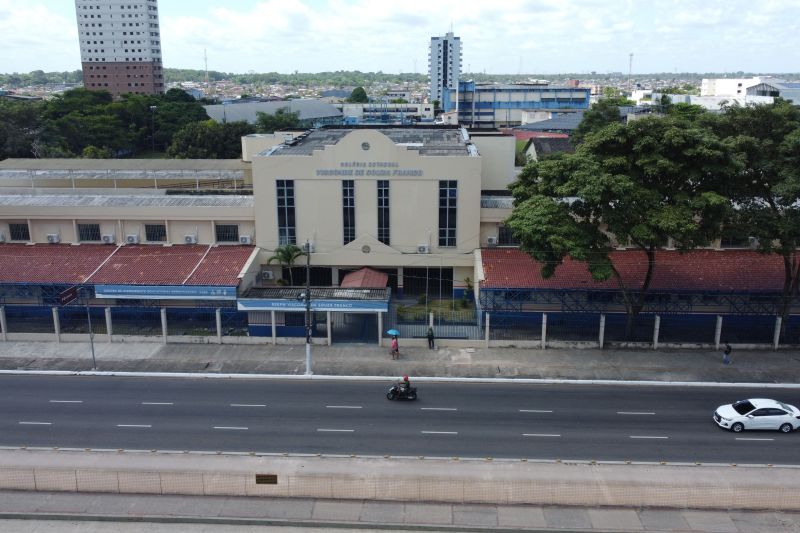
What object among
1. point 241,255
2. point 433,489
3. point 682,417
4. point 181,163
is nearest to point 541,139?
point 181,163

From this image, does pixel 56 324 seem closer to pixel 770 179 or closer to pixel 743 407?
pixel 743 407

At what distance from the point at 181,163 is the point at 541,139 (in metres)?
46.7

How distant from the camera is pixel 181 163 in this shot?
232ft

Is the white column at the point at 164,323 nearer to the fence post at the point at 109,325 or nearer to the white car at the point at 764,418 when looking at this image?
the fence post at the point at 109,325

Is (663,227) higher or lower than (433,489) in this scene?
higher

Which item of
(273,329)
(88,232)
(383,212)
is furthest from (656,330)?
(88,232)

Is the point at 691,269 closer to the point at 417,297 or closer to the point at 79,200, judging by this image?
the point at 417,297

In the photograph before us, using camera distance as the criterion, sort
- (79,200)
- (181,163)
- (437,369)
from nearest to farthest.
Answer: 1. (437,369)
2. (79,200)
3. (181,163)

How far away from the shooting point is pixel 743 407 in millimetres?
30344

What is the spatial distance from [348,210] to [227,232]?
8.94 metres

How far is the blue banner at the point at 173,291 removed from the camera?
135 ft

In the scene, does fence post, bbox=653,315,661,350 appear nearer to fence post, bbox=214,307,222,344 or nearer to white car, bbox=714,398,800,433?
white car, bbox=714,398,800,433

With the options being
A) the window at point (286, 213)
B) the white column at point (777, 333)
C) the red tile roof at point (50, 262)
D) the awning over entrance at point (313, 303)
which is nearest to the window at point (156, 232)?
the red tile roof at point (50, 262)

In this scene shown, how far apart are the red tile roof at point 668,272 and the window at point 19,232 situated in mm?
33059
